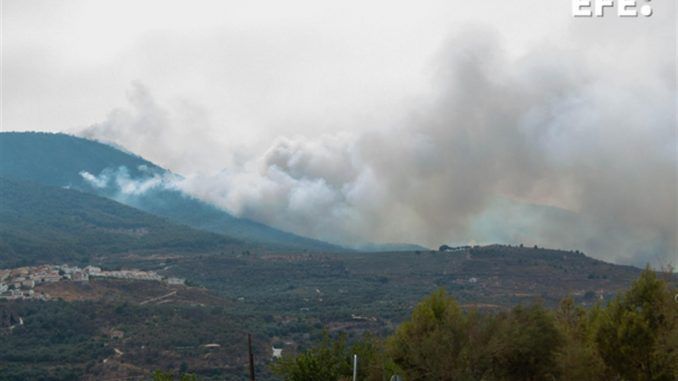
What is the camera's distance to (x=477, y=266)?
156000mm

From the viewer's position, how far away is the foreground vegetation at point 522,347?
4006 centimetres

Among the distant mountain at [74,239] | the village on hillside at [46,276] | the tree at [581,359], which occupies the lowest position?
the tree at [581,359]

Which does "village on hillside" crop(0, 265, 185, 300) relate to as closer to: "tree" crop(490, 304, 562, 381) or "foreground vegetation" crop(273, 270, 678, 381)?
"foreground vegetation" crop(273, 270, 678, 381)

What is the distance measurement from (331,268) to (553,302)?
50.8m

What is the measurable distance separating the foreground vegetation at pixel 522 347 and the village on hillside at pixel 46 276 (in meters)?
72.9

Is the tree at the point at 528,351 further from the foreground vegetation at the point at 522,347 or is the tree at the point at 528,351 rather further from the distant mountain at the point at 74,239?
the distant mountain at the point at 74,239

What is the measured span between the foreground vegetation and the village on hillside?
72.9 meters

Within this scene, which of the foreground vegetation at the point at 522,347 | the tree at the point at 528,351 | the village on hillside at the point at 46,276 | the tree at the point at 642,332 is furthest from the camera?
the village on hillside at the point at 46,276

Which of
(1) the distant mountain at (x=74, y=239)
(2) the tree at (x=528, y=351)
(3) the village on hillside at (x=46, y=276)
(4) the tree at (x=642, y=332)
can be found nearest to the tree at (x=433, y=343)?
(2) the tree at (x=528, y=351)

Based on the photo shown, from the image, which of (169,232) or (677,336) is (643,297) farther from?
(169,232)

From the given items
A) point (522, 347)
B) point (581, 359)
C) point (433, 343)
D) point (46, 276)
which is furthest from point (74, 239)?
point (581, 359)

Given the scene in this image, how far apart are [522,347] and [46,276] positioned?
95.3 meters

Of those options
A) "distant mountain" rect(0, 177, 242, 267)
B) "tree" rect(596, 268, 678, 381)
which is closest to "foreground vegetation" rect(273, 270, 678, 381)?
"tree" rect(596, 268, 678, 381)

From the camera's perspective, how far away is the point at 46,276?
125312mm
